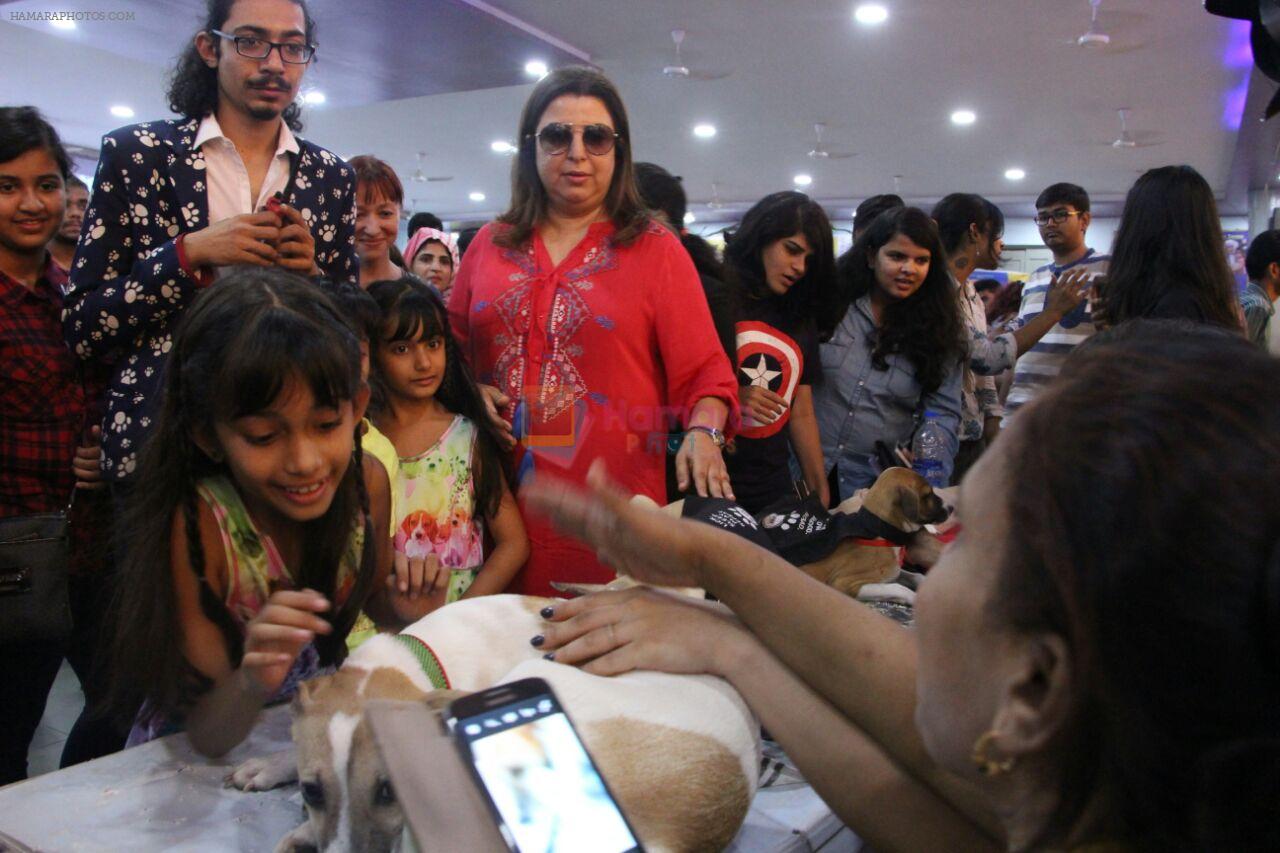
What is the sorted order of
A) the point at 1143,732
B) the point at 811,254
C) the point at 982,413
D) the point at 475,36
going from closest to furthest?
the point at 1143,732 → the point at 811,254 → the point at 982,413 → the point at 475,36

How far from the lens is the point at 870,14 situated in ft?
19.2

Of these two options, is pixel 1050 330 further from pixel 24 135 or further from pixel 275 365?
pixel 24 135

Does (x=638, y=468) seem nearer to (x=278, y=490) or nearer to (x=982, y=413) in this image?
(x=278, y=490)

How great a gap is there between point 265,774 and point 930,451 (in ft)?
7.59

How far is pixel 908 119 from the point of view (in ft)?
28.5

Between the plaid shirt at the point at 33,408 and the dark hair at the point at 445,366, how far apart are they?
65 cm

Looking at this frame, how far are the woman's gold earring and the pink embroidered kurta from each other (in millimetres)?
1132

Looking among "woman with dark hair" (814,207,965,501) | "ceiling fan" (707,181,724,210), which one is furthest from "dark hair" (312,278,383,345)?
"ceiling fan" (707,181,724,210)

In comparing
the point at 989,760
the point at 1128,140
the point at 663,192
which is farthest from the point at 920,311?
the point at 1128,140

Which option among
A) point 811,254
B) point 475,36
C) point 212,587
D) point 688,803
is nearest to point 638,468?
point 212,587

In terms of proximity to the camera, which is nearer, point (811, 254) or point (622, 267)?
point (622, 267)

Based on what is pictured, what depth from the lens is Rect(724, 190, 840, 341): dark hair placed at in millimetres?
2582

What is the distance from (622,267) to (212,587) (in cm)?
100

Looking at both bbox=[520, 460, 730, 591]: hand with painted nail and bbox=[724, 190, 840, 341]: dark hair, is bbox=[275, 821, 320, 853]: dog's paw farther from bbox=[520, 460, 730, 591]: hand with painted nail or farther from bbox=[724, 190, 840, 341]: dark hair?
bbox=[724, 190, 840, 341]: dark hair
